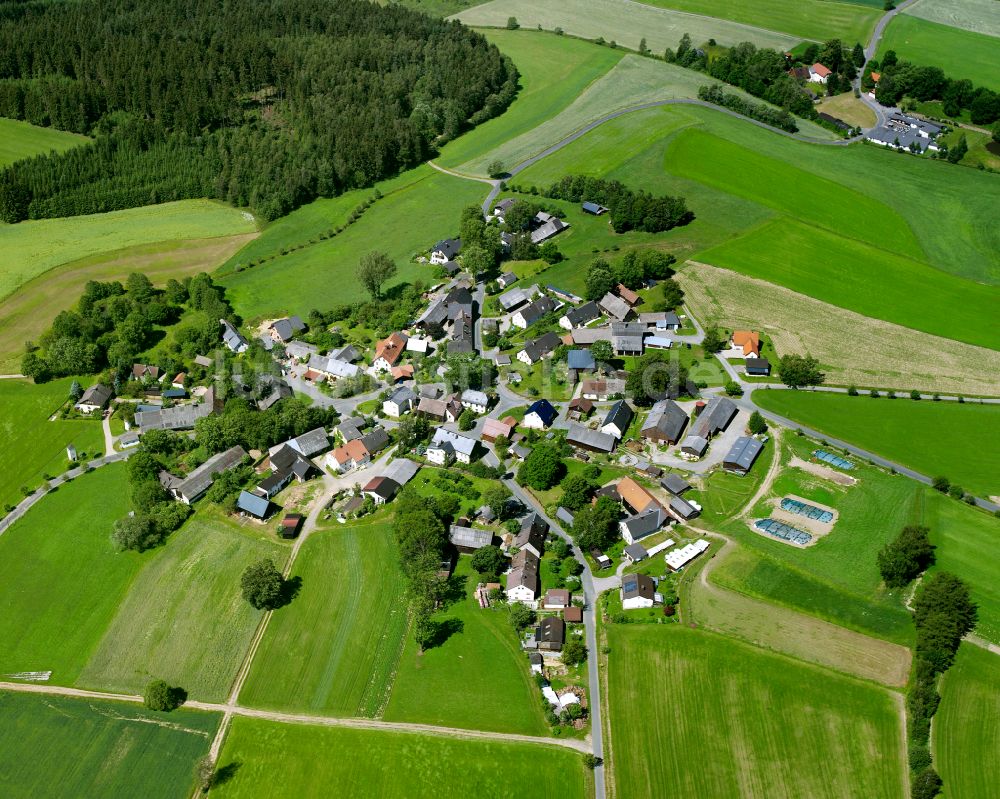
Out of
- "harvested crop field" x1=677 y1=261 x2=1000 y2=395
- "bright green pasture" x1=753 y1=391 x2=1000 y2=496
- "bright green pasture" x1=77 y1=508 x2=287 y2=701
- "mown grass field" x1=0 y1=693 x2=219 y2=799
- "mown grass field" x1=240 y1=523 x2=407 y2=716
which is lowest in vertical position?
"mown grass field" x1=0 y1=693 x2=219 y2=799

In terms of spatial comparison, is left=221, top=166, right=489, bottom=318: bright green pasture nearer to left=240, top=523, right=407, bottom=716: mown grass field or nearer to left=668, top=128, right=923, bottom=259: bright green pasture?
left=668, top=128, right=923, bottom=259: bright green pasture

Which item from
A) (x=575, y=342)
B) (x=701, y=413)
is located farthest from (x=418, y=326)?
(x=701, y=413)

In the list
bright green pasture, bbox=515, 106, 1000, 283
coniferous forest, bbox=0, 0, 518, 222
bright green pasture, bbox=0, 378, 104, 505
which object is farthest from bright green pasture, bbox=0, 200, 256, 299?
bright green pasture, bbox=515, 106, 1000, 283

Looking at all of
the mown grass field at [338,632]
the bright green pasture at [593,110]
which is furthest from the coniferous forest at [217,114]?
the mown grass field at [338,632]

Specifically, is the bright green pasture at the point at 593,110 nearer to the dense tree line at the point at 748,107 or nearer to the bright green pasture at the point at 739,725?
the dense tree line at the point at 748,107

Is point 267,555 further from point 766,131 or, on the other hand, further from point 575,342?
point 766,131

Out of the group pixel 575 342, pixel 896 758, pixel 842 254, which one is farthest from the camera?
pixel 842 254
